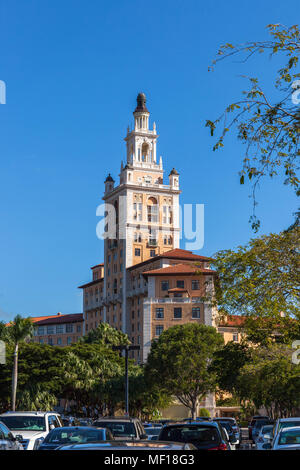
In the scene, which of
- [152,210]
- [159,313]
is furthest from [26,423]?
[152,210]

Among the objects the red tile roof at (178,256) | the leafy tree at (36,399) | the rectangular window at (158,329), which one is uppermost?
the red tile roof at (178,256)

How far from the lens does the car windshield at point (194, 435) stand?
15.4 meters

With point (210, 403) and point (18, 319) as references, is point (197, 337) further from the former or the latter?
point (18, 319)

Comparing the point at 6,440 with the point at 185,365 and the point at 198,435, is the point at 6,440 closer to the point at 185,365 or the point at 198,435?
the point at 198,435

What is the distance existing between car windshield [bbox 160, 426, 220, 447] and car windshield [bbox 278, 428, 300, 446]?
203cm

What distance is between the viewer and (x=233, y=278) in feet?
79.1

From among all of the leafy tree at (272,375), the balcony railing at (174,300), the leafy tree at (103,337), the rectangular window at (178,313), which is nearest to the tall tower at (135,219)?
the balcony railing at (174,300)

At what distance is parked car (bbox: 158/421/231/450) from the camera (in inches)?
604

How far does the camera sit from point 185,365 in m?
77.2

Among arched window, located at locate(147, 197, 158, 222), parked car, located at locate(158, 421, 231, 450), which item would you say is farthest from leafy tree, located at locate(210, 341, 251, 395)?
arched window, located at locate(147, 197, 158, 222)

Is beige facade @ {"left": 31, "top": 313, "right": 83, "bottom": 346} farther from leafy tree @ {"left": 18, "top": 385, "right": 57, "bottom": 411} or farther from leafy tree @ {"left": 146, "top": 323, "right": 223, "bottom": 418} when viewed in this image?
leafy tree @ {"left": 18, "top": 385, "right": 57, "bottom": 411}

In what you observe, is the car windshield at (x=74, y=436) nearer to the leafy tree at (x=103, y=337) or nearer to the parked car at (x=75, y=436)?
the parked car at (x=75, y=436)
